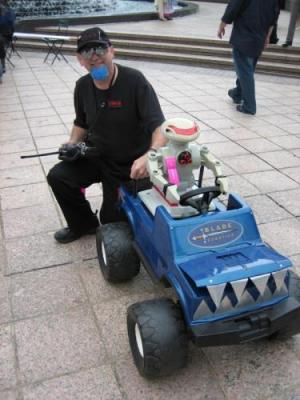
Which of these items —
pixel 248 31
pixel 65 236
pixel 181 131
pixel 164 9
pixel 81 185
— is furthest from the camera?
pixel 164 9

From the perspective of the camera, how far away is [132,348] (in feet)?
7.25

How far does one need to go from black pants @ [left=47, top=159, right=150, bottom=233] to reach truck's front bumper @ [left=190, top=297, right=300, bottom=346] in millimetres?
1344

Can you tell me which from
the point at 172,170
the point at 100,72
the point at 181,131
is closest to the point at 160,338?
the point at 172,170

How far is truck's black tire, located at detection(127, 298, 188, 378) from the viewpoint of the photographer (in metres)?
1.98

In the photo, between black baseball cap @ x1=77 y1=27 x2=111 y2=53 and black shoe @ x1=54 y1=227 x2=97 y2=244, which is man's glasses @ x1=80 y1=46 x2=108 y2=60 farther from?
black shoe @ x1=54 y1=227 x2=97 y2=244

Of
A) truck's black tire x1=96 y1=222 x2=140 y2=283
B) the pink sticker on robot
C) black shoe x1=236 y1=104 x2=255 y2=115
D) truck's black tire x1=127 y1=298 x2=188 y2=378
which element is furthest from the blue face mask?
black shoe x1=236 y1=104 x2=255 y2=115

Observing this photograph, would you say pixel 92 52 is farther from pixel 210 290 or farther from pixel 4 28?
pixel 4 28

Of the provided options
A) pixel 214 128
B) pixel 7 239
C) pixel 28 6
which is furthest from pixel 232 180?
pixel 28 6

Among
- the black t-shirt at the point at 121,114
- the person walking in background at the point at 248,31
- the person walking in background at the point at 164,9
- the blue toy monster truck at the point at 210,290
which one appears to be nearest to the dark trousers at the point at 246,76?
the person walking in background at the point at 248,31

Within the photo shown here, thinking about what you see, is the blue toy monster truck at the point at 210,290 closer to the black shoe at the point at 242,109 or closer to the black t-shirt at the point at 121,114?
the black t-shirt at the point at 121,114

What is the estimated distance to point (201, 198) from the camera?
2357mm

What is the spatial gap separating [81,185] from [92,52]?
94 centimetres

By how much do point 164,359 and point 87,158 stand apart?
159 cm

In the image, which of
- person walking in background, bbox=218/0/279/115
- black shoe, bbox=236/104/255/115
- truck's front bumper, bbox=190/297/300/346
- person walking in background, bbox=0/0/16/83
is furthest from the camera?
person walking in background, bbox=0/0/16/83
